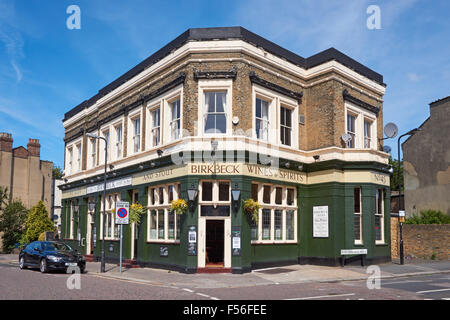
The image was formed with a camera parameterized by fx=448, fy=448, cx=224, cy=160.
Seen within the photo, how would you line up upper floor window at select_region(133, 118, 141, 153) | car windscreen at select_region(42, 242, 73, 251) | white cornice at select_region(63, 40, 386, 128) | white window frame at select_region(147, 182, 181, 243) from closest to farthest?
white cornice at select_region(63, 40, 386, 128) < car windscreen at select_region(42, 242, 73, 251) < white window frame at select_region(147, 182, 181, 243) < upper floor window at select_region(133, 118, 141, 153)

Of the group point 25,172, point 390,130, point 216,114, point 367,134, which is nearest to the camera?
point 216,114

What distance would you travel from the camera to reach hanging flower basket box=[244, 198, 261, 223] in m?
19.0

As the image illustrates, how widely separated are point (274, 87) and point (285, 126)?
2127 mm

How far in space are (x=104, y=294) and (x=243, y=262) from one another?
765 cm

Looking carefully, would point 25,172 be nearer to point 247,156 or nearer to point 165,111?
point 165,111

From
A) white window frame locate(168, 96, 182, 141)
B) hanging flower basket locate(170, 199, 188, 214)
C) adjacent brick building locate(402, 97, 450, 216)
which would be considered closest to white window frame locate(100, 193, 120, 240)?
white window frame locate(168, 96, 182, 141)

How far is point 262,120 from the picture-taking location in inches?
837

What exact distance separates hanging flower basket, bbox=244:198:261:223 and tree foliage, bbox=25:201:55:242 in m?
23.3

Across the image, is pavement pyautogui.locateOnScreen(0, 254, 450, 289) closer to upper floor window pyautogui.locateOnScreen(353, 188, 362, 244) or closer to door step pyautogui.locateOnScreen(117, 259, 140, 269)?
door step pyautogui.locateOnScreen(117, 259, 140, 269)

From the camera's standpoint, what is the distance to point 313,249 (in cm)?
2192

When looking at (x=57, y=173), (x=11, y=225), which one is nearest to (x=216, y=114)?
(x=11, y=225)

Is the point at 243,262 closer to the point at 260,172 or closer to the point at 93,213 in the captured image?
the point at 260,172

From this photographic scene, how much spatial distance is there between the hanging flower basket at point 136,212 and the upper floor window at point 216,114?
544 centimetres
